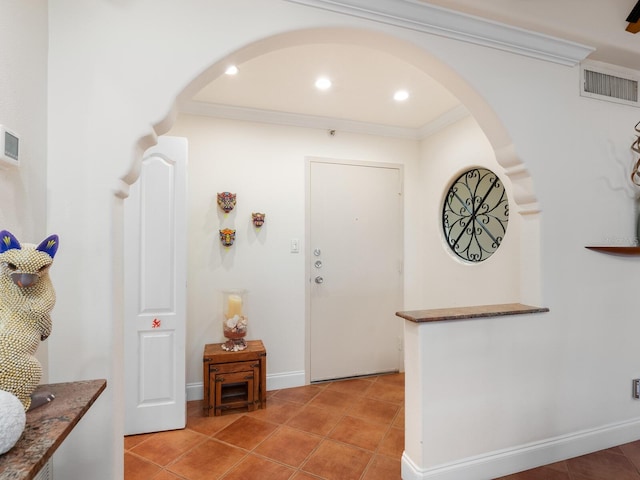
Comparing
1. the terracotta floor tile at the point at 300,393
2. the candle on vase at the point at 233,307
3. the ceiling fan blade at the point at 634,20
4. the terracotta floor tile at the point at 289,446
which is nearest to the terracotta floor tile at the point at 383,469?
the terracotta floor tile at the point at 289,446

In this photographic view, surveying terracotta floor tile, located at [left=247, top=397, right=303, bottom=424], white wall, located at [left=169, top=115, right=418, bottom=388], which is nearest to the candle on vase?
white wall, located at [left=169, top=115, right=418, bottom=388]

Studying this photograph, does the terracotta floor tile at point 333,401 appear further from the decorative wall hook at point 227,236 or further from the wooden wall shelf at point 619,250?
the wooden wall shelf at point 619,250

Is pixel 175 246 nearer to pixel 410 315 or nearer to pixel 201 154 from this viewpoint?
pixel 201 154

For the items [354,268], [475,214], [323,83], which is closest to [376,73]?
[323,83]

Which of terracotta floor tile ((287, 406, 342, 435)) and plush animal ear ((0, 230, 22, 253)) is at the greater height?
plush animal ear ((0, 230, 22, 253))

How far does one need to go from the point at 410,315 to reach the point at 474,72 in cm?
137

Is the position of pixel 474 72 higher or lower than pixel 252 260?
higher

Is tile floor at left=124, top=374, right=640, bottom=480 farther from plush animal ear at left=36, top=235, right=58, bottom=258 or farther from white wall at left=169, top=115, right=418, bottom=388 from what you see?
plush animal ear at left=36, top=235, right=58, bottom=258

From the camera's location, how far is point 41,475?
1.03 m

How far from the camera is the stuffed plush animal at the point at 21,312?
728 millimetres

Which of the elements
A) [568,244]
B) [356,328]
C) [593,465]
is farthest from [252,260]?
[593,465]

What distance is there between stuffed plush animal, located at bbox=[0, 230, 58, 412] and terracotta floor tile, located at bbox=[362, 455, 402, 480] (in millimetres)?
1650

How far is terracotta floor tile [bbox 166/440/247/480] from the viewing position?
1.75m

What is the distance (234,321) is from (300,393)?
904 mm
